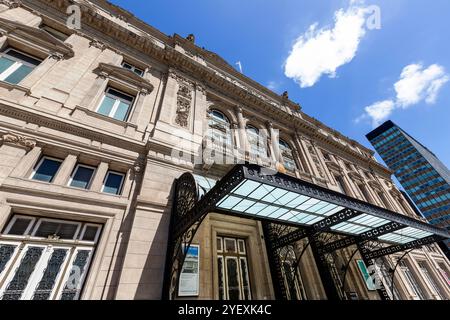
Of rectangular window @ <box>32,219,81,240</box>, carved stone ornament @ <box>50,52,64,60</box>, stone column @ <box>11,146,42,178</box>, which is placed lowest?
rectangular window @ <box>32,219,81,240</box>

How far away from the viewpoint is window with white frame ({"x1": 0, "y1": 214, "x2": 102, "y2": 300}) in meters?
4.31

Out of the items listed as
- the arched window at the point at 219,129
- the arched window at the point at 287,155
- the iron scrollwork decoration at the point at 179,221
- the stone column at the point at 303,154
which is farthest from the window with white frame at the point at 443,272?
the iron scrollwork decoration at the point at 179,221

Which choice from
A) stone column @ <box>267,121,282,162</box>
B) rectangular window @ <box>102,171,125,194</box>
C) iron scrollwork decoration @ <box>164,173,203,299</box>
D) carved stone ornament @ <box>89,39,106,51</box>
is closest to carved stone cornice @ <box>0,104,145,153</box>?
rectangular window @ <box>102,171,125,194</box>

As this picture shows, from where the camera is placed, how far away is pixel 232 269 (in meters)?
7.24

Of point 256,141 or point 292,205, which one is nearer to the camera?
point 292,205

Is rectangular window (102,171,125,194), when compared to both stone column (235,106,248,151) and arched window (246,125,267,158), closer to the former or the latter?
stone column (235,106,248,151)

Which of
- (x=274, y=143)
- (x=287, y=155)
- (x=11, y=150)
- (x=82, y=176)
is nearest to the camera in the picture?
(x=11, y=150)

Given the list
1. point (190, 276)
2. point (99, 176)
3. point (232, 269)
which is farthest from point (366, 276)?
point (99, 176)

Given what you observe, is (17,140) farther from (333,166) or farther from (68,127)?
(333,166)

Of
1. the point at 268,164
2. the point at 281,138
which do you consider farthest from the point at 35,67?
the point at 281,138

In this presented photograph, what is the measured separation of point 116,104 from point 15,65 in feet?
11.2

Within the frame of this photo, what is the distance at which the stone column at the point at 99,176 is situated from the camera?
612 cm

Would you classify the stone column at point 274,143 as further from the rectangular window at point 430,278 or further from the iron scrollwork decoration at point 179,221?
the rectangular window at point 430,278

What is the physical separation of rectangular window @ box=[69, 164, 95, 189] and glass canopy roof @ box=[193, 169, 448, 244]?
11.2 ft
